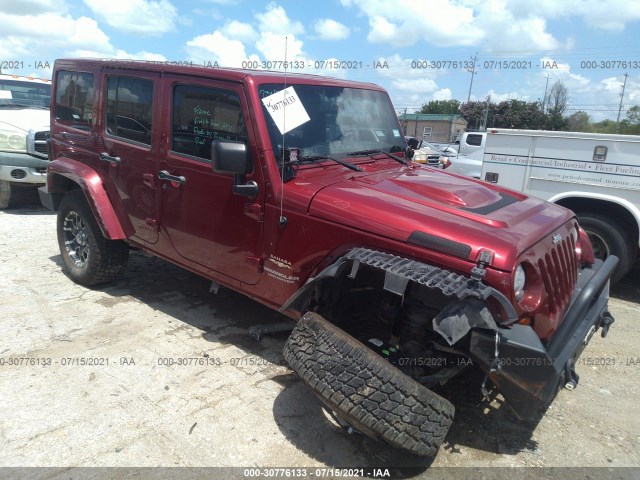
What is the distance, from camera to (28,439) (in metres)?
2.69

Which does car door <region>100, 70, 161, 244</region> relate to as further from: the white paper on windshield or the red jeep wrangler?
the white paper on windshield

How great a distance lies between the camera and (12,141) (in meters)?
7.39

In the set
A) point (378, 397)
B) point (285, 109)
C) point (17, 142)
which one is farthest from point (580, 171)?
point (17, 142)

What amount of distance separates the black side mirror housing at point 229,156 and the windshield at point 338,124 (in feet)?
0.80

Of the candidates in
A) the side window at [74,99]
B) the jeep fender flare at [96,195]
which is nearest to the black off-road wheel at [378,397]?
the jeep fender flare at [96,195]

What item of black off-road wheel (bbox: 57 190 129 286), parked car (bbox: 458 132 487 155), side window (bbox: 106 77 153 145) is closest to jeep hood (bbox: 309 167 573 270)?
side window (bbox: 106 77 153 145)

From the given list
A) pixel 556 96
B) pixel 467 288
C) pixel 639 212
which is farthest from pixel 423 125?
pixel 467 288

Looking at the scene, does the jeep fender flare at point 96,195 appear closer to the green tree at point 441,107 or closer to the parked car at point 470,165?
the parked car at point 470,165

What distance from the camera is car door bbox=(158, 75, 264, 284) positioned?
129 inches

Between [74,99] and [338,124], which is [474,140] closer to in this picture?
[338,124]

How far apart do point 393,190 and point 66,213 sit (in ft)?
11.3

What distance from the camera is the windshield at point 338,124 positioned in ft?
10.8

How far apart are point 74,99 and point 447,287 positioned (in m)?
4.06

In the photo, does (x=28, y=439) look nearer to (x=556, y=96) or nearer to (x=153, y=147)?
(x=153, y=147)
